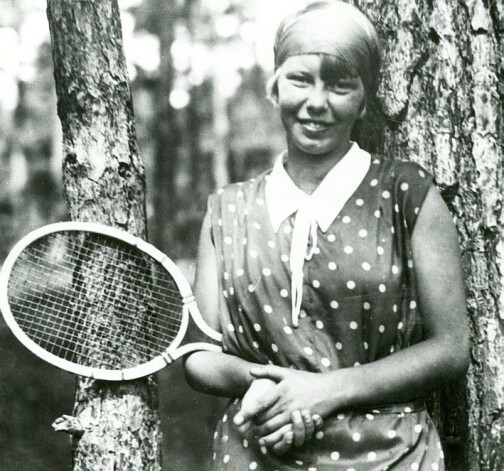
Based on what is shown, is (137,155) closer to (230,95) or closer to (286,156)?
(286,156)

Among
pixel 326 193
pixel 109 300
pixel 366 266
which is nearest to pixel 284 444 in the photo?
pixel 366 266

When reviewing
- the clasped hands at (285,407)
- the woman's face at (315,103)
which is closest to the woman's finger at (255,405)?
the clasped hands at (285,407)

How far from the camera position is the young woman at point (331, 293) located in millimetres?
1833

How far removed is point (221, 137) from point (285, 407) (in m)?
1.91

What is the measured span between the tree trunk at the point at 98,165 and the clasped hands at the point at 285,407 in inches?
21.4

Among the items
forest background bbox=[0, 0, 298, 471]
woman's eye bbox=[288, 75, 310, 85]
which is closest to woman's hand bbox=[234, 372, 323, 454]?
woman's eye bbox=[288, 75, 310, 85]

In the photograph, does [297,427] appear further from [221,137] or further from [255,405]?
[221,137]

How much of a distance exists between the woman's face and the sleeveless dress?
0.14 m

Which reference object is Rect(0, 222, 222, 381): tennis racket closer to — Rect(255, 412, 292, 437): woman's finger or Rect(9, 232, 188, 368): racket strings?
Rect(9, 232, 188, 368): racket strings

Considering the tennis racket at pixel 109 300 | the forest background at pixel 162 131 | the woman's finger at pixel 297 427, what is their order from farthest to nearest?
the forest background at pixel 162 131 → the tennis racket at pixel 109 300 → the woman's finger at pixel 297 427

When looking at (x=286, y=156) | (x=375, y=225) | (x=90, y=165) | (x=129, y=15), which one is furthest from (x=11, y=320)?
(x=129, y=15)

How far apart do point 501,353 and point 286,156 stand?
82cm

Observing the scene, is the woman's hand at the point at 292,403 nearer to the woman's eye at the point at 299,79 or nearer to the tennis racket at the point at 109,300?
the tennis racket at the point at 109,300

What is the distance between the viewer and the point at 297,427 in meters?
1.79
